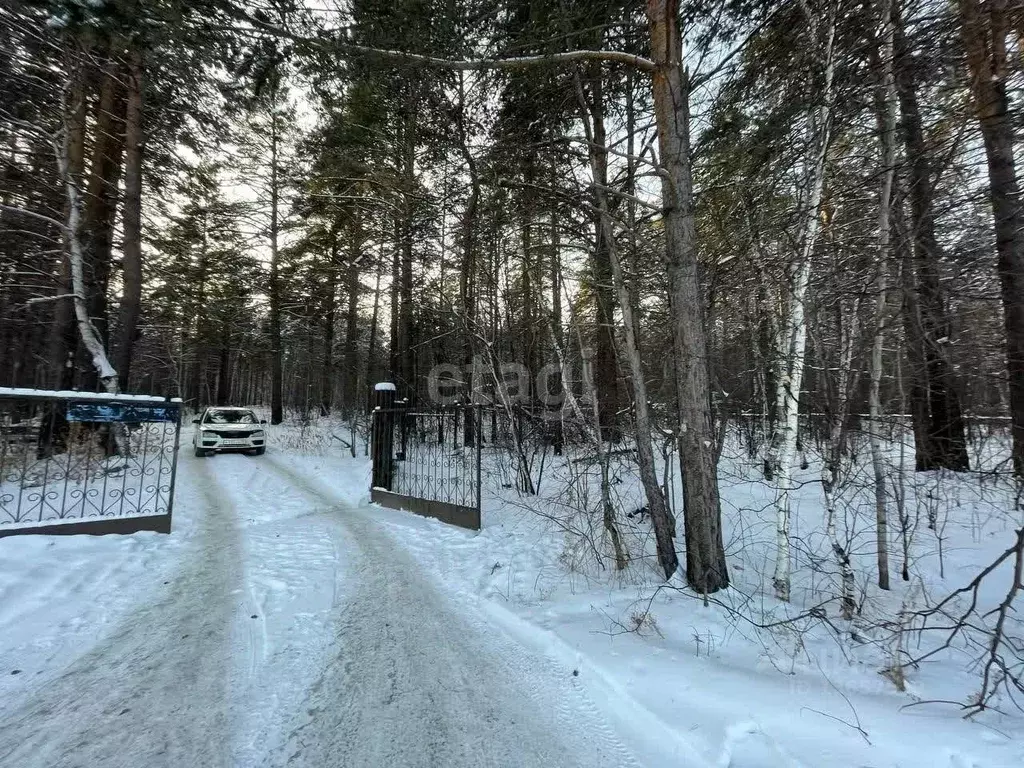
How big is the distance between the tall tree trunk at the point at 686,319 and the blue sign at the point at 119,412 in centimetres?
598

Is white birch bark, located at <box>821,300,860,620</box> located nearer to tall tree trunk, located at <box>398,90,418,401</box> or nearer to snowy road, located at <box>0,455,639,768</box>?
snowy road, located at <box>0,455,639,768</box>

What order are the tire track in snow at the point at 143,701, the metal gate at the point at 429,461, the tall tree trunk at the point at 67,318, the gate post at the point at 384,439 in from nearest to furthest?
1. the tire track in snow at the point at 143,701
2. the metal gate at the point at 429,461
3. the gate post at the point at 384,439
4. the tall tree trunk at the point at 67,318

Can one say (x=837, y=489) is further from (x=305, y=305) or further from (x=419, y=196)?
(x=305, y=305)

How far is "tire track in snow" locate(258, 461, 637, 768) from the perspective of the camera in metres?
2.11

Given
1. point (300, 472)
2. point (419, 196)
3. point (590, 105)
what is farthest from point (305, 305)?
point (590, 105)

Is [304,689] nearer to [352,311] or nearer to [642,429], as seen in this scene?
[642,429]

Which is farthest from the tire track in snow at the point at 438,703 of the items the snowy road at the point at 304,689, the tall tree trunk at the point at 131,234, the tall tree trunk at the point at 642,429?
the tall tree trunk at the point at 131,234

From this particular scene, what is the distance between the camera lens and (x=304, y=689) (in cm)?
254

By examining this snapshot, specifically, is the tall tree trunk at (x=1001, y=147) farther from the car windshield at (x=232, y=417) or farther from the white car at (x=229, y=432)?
the car windshield at (x=232, y=417)

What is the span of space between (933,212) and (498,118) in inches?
202

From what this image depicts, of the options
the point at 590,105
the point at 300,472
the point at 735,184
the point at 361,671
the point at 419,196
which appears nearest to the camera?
the point at 361,671

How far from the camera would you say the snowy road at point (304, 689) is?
82.3 inches

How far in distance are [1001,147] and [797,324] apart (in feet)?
6.05

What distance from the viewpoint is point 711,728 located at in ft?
7.33
